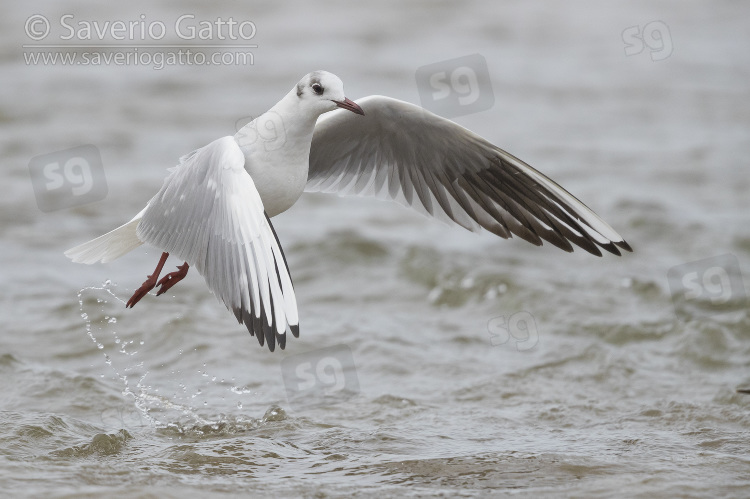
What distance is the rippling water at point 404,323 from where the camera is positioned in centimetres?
528

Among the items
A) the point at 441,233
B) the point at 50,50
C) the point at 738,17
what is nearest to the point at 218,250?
the point at 441,233

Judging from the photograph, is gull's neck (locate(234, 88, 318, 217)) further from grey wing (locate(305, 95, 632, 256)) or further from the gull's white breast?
grey wing (locate(305, 95, 632, 256))

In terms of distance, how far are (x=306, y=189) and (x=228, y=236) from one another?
1.61 meters

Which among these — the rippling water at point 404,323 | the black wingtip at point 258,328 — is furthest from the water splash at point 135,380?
the black wingtip at point 258,328

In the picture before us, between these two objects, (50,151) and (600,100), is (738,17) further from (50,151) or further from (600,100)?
(50,151)

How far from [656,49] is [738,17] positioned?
49.5 inches

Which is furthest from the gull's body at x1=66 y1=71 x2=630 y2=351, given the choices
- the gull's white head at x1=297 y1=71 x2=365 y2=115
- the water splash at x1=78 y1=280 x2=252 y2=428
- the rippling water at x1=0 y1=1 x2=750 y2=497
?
the rippling water at x1=0 y1=1 x2=750 y2=497

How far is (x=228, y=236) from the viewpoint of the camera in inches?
191

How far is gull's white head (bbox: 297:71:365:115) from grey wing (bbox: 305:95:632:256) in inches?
17.5

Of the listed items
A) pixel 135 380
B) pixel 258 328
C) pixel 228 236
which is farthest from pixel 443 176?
pixel 135 380

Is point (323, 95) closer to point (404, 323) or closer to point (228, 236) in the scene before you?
point (228, 236)

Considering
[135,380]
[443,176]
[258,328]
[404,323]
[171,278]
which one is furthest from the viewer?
[404,323]

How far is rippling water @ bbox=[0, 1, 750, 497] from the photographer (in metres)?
5.28

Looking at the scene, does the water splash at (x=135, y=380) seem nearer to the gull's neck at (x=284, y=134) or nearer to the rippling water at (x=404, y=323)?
the rippling water at (x=404, y=323)
